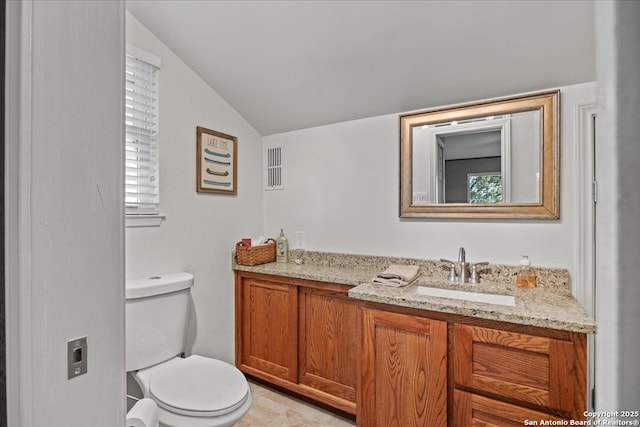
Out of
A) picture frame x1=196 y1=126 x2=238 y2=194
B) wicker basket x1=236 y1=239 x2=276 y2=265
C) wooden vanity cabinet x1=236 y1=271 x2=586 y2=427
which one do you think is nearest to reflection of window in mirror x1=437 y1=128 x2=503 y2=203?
wooden vanity cabinet x1=236 y1=271 x2=586 y2=427

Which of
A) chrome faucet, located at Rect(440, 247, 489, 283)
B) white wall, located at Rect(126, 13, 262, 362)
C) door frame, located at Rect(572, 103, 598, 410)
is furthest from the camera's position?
white wall, located at Rect(126, 13, 262, 362)

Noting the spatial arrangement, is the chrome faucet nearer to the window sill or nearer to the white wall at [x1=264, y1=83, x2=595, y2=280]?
the white wall at [x1=264, y1=83, x2=595, y2=280]

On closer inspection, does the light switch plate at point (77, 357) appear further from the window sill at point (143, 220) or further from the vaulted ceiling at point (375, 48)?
the vaulted ceiling at point (375, 48)

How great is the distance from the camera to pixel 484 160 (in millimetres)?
1975

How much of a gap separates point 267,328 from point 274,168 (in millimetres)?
1246

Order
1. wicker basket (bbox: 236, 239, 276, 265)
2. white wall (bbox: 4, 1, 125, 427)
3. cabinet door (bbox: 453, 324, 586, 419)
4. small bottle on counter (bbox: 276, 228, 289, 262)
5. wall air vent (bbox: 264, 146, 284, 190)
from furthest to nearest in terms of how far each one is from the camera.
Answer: wall air vent (bbox: 264, 146, 284, 190), small bottle on counter (bbox: 276, 228, 289, 262), wicker basket (bbox: 236, 239, 276, 265), cabinet door (bbox: 453, 324, 586, 419), white wall (bbox: 4, 1, 125, 427)

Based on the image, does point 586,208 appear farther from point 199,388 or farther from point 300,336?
point 199,388

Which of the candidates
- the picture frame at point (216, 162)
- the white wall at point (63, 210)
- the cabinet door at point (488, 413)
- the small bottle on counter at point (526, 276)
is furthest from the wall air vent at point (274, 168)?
the white wall at point (63, 210)

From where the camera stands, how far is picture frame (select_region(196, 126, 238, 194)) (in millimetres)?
2264

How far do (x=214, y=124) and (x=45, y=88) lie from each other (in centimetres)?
197

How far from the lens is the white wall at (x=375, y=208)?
1.77m

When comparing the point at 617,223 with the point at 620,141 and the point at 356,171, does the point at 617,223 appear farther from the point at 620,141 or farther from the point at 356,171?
the point at 356,171

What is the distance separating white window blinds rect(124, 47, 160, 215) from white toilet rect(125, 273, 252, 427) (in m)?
0.46

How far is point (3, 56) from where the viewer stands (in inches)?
19.4
